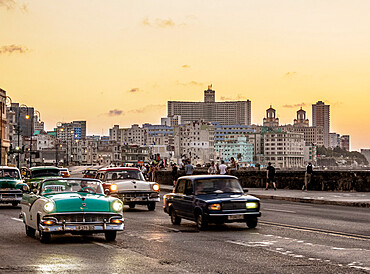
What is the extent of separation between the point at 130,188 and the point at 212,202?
9222 mm

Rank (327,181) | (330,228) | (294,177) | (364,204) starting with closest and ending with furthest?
(330,228) → (364,204) → (327,181) → (294,177)

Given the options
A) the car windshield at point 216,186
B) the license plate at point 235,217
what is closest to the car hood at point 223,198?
the car windshield at point 216,186

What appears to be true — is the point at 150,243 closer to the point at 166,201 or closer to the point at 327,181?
the point at 166,201

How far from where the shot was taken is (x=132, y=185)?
1097 inches

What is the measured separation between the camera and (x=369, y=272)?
11359 millimetres

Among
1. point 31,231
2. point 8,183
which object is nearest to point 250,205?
point 31,231

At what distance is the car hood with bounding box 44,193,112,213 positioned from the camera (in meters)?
15.7

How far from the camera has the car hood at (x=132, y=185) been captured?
90.8 ft

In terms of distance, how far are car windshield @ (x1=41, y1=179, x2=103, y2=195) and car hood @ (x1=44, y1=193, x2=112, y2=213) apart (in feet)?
3.75

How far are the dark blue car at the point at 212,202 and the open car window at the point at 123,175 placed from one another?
751 centimetres

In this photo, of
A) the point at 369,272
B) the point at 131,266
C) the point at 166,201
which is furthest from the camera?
the point at 166,201

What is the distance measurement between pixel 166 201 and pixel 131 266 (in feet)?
32.9

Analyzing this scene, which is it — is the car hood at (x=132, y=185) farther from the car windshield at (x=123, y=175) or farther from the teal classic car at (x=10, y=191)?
the teal classic car at (x=10, y=191)

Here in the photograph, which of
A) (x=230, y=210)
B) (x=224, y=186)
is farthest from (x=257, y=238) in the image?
(x=224, y=186)
